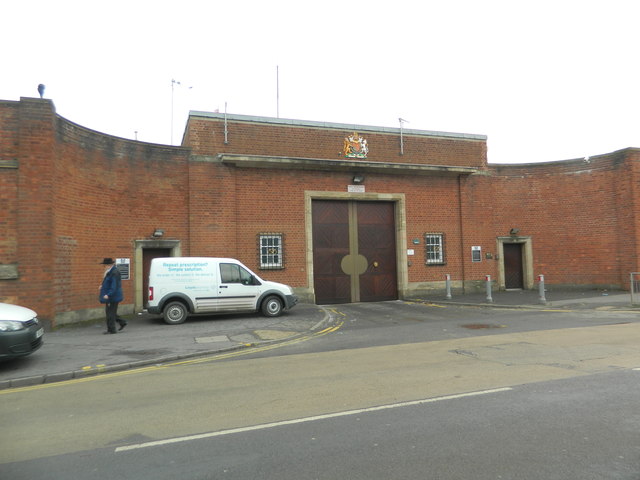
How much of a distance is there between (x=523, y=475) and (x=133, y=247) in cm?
1427

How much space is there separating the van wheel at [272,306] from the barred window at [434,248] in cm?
820

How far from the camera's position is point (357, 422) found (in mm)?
4438

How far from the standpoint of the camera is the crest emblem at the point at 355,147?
59.1 feet

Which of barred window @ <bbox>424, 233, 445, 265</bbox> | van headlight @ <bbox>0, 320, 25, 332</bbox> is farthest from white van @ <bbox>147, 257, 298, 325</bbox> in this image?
barred window @ <bbox>424, 233, 445, 265</bbox>

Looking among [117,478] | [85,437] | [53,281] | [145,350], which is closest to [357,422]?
[117,478]

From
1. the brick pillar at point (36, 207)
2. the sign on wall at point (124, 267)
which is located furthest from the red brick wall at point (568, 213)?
the brick pillar at point (36, 207)

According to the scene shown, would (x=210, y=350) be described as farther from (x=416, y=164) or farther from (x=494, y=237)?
(x=494, y=237)

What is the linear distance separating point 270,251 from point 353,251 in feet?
11.8

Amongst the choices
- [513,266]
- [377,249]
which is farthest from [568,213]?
[377,249]

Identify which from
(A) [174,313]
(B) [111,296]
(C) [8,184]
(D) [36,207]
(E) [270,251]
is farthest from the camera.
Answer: (E) [270,251]

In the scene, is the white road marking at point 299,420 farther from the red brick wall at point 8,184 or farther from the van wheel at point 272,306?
the red brick wall at point 8,184

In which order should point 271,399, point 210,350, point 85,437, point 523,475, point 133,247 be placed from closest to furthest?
point 523,475 < point 85,437 < point 271,399 < point 210,350 < point 133,247

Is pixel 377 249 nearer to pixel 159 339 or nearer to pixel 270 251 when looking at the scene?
pixel 270 251

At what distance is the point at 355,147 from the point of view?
18.1 m
